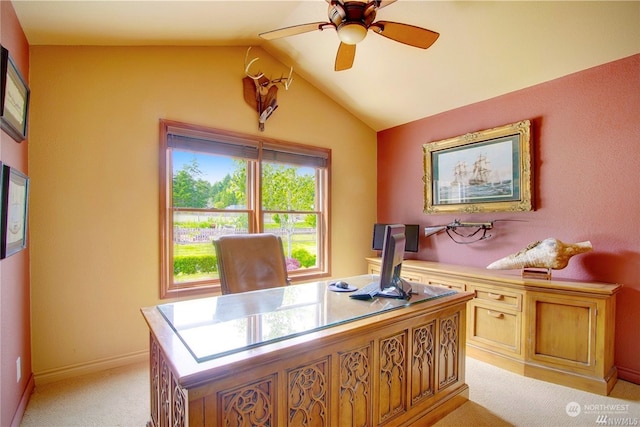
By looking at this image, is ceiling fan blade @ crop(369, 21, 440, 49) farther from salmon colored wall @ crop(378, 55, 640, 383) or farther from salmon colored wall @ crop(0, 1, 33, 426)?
salmon colored wall @ crop(0, 1, 33, 426)

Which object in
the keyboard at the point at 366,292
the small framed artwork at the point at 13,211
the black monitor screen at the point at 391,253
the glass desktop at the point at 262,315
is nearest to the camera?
the glass desktop at the point at 262,315

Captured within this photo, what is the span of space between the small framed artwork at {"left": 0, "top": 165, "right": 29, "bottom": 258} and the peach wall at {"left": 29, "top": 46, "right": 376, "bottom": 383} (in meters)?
0.72

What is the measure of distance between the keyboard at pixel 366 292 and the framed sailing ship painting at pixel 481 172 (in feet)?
6.25

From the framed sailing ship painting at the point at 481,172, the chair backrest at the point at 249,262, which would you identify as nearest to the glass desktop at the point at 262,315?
the chair backrest at the point at 249,262

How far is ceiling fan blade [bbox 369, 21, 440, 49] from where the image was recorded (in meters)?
2.04

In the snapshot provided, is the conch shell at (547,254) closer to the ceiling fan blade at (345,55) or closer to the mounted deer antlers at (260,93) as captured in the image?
the ceiling fan blade at (345,55)

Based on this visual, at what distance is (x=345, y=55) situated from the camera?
8.04 ft

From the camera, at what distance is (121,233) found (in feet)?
9.15

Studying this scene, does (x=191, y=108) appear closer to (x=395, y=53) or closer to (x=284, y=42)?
(x=284, y=42)

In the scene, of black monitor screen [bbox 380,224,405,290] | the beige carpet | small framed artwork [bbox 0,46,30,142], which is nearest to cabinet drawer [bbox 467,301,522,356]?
the beige carpet

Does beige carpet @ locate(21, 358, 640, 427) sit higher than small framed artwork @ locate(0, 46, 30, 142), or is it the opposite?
small framed artwork @ locate(0, 46, 30, 142)

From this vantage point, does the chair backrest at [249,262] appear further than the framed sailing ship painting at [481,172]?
No

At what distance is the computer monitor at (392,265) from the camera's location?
188cm

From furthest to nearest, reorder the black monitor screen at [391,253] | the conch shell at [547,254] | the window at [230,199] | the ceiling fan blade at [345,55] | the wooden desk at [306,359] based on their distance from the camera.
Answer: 1. the window at [230,199]
2. the conch shell at [547,254]
3. the ceiling fan blade at [345,55]
4. the black monitor screen at [391,253]
5. the wooden desk at [306,359]
